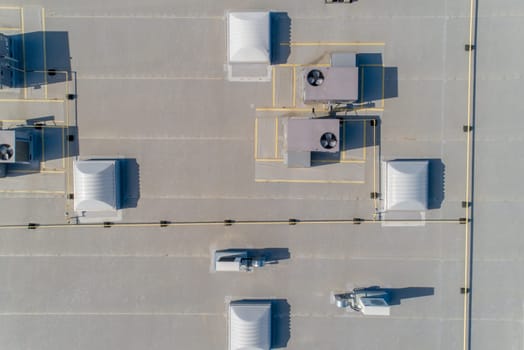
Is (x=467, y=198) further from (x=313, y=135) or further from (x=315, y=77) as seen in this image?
(x=315, y=77)

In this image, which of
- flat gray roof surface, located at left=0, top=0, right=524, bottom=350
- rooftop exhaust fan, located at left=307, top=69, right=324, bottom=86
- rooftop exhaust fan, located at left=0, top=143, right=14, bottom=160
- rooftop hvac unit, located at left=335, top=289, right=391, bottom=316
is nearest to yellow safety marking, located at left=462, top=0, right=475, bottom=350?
flat gray roof surface, located at left=0, top=0, right=524, bottom=350

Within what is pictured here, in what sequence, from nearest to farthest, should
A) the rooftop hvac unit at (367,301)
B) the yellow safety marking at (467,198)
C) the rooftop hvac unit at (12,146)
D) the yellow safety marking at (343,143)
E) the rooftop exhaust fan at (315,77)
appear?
the rooftop hvac unit at (12,146), the rooftop exhaust fan at (315,77), the rooftop hvac unit at (367,301), the yellow safety marking at (467,198), the yellow safety marking at (343,143)

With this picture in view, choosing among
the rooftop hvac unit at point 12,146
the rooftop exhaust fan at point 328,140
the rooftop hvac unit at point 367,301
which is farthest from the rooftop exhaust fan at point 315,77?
the rooftop hvac unit at point 12,146

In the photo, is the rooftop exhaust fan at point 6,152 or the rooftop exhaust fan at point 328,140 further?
the rooftop exhaust fan at point 328,140

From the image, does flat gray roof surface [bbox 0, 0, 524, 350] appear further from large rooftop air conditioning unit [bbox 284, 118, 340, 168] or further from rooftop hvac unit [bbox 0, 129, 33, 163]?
large rooftop air conditioning unit [bbox 284, 118, 340, 168]

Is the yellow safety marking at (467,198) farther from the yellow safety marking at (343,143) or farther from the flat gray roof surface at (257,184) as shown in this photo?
the yellow safety marking at (343,143)

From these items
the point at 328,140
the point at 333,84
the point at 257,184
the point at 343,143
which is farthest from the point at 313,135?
the point at 257,184
